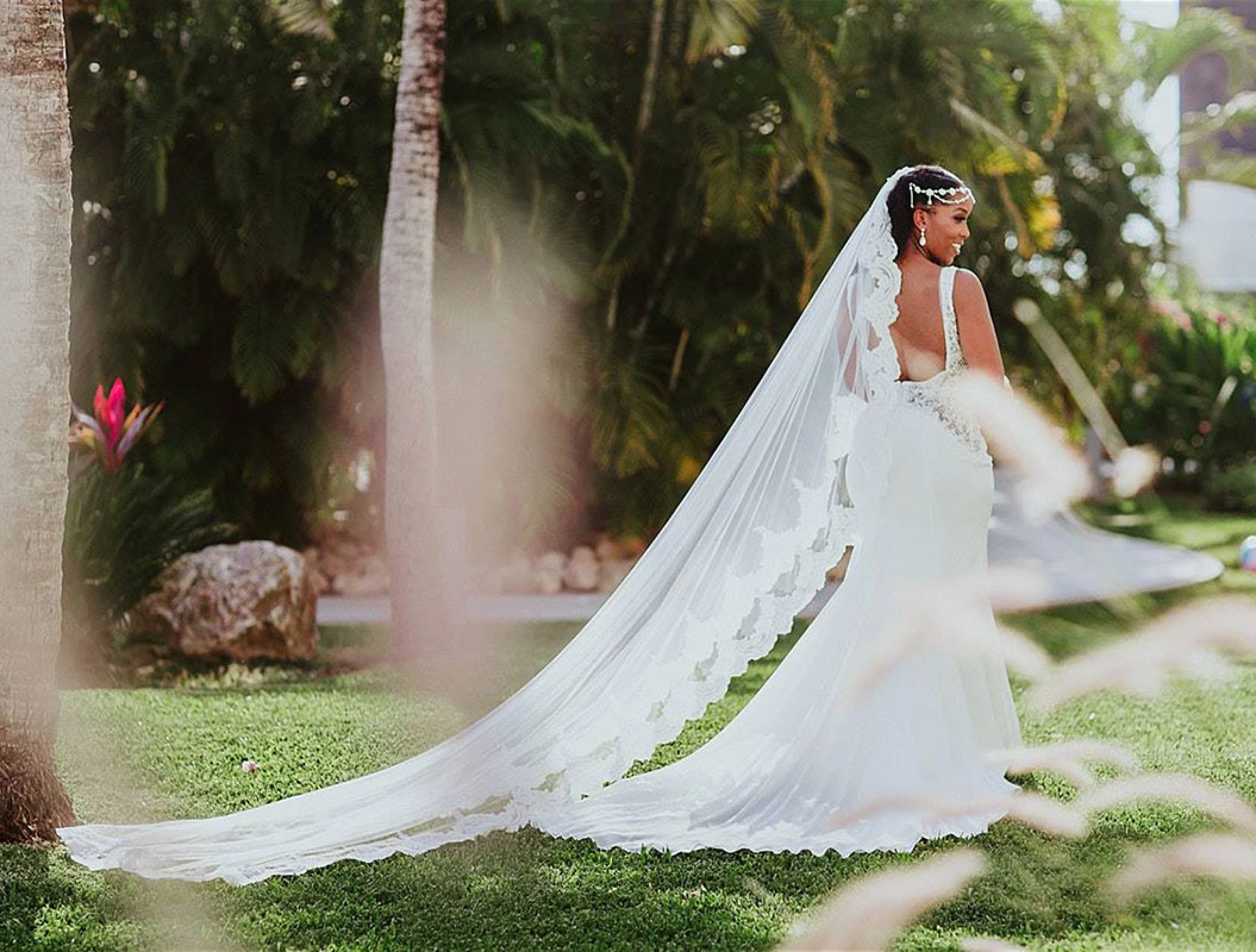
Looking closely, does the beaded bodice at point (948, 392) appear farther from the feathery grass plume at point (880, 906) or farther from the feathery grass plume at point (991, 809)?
the feathery grass plume at point (880, 906)

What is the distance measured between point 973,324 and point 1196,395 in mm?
14769

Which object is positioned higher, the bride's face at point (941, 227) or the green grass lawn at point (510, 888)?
the bride's face at point (941, 227)

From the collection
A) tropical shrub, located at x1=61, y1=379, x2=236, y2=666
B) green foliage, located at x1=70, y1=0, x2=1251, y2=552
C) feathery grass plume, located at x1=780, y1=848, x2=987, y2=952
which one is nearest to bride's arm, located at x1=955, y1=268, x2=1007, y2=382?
feathery grass plume, located at x1=780, y1=848, x2=987, y2=952

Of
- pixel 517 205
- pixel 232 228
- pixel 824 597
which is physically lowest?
pixel 824 597

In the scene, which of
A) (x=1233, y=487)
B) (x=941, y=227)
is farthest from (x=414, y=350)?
(x=1233, y=487)

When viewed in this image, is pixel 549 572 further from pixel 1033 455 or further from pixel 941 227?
pixel 1033 455

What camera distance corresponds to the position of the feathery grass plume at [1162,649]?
1.24 meters

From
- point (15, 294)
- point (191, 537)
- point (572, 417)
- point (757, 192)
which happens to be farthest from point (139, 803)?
point (757, 192)

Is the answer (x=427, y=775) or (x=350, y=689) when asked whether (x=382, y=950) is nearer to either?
(x=427, y=775)

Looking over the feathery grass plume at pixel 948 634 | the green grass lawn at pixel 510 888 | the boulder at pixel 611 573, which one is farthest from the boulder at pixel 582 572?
the feathery grass plume at pixel 948 634

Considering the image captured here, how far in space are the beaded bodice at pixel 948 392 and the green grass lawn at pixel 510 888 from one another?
1206mm

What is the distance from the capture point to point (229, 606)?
8.34 meters

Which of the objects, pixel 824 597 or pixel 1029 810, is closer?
pixel 1029 810

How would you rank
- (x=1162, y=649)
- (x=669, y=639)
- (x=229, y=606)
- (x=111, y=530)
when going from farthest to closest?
(x=229, y=606) → (x=111, y=530) → (x=669, y=639) → (x=1162, y=649)
